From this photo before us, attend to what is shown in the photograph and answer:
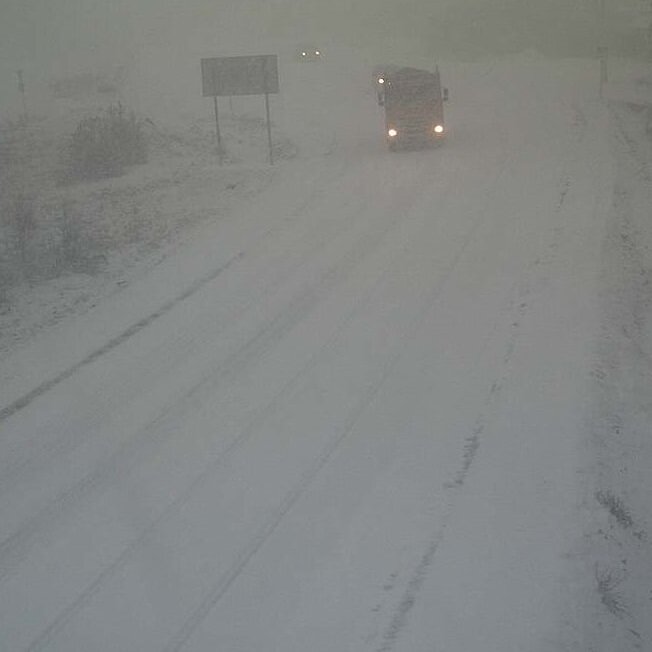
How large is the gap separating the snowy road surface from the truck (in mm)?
13544

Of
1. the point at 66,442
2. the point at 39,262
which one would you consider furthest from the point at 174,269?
the point at 66,442

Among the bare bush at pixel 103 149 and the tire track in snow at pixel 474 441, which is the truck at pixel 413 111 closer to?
the bare bush at pixel 103 149

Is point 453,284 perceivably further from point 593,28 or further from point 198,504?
point 593,28

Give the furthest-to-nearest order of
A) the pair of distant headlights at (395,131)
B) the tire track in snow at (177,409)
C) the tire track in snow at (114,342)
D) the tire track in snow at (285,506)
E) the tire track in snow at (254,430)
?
the pair of distant headlights at (395,131)
the tire track in snow at (114,342)
the tire track in snow at (177,409)
the tire track in snow at (254,430)
the tire track in snow at (285,506)

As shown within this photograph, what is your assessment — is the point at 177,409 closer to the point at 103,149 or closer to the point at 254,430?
the point at 254,430

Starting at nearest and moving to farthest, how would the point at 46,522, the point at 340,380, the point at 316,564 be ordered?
the point at 316,564
the point at 46,522
the point at 340,380

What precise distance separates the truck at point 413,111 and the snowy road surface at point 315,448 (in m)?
13.5

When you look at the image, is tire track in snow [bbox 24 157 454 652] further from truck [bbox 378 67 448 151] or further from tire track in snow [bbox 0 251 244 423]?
truck [bbox 378 67 448 151]

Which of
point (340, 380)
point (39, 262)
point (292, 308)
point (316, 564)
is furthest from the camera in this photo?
point (39, 262)

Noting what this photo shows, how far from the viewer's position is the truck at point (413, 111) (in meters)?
35.4

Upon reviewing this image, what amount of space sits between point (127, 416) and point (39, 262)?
388 inches

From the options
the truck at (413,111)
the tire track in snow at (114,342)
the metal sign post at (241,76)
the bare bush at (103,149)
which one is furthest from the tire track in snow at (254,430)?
the truck at (413,111)

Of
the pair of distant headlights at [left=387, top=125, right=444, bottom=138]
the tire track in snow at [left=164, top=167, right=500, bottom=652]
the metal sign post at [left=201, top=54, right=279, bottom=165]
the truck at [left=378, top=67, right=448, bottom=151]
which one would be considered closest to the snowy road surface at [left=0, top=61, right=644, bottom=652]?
the tire track in snow at [left=164, top=167, right=500, bottom=652]

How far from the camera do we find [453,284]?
688 inches
